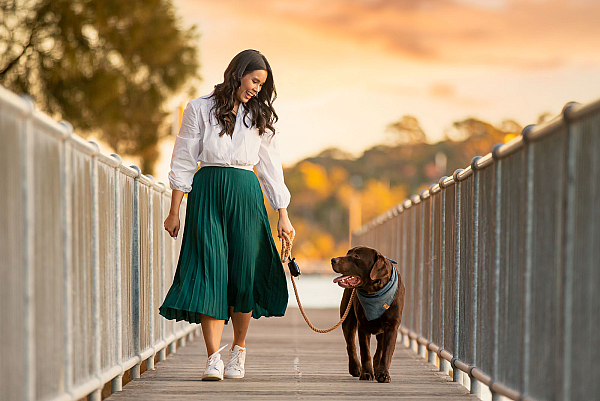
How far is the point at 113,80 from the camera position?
23547mm

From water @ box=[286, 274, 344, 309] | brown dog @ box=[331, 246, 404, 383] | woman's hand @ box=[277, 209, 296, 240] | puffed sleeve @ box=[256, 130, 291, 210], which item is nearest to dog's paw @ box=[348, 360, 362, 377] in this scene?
brown dog @ box=[331, 246, 404, 383]

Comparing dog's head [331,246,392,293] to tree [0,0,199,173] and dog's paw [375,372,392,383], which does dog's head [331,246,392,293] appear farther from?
tree [0,0,199,173]

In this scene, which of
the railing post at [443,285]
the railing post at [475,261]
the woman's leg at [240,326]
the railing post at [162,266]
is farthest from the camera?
the railing post at [162,266]

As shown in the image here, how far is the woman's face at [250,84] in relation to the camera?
5.53 meters

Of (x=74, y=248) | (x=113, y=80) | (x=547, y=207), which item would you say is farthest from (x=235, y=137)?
(x=113, y=80)

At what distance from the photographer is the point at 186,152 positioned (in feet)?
18.0

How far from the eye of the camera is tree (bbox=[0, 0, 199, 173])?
22109 mm

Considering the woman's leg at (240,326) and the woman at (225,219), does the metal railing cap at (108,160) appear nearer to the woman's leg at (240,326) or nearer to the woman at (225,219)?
the woman at (225,219)

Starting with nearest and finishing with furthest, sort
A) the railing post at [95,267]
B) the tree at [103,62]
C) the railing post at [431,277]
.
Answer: the railing post at [95,267]
the railing post at [431,277]
the tree at [103,62]

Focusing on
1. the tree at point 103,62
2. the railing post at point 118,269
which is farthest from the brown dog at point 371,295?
the tree at point 103,62

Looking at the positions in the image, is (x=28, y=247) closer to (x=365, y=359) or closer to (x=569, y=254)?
(x=569, y=254)

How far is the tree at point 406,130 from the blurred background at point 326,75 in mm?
164

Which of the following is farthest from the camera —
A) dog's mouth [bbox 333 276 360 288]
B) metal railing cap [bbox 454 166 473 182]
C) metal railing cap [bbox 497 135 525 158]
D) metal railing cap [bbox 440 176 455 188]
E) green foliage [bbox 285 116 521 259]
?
green foliage [bbox 285 116 521 259]

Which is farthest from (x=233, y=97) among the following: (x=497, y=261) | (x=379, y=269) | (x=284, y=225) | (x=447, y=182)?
(x=497, y=261)
